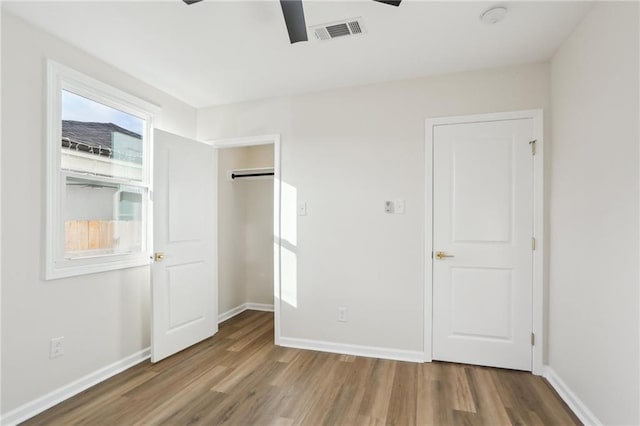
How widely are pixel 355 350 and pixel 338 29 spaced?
2.65 meters

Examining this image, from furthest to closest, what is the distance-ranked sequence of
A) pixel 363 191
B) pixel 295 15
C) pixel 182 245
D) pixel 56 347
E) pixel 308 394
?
1. pixel 182 245
2. pixel 363 191
3. pixel 308 394
4. pixel 56 347
5. pixel 295 15

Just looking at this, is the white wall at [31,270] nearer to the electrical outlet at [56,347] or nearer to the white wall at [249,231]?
the electrical outlet at [56,347]

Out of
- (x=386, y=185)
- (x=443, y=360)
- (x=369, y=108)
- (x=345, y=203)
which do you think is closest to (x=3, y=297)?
(x=345, y=203)

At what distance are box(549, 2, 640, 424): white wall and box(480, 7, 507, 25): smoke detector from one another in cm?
50

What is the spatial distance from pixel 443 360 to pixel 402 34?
2622 millimetres

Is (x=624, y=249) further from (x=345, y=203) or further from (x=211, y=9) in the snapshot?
(x=211, y=9)

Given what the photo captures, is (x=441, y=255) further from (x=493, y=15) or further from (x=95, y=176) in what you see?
(x=95, y=176)

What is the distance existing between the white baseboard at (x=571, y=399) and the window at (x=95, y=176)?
135 inches

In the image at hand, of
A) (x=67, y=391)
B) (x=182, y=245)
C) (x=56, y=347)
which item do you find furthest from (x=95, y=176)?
(x=67, y=391)

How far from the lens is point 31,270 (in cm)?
203

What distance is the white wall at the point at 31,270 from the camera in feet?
6.28

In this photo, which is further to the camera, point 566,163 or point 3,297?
point 566,163

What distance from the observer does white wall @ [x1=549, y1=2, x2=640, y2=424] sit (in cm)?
155

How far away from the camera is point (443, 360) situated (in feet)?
8.96
